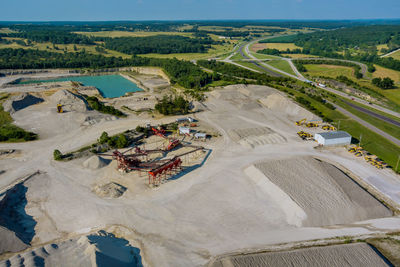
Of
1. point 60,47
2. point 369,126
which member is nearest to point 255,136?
point 369,126

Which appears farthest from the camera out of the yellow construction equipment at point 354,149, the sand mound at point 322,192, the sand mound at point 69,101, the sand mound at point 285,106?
the sand mound at point 69,101

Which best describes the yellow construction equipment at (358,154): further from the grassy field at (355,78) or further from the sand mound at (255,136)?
the grassy field at (355,78)

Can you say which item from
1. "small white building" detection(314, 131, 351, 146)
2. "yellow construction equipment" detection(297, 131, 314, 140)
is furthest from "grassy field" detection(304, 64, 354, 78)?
"small white building" detection(314, 131, 351, 146)

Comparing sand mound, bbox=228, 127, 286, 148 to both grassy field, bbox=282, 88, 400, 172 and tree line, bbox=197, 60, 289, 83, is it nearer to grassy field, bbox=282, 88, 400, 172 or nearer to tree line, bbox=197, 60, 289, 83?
grassy field, bbox=282, 88, 400, 172

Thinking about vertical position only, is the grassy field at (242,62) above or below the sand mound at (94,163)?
above

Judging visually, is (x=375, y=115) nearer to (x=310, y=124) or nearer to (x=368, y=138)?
(x=368, y=138)

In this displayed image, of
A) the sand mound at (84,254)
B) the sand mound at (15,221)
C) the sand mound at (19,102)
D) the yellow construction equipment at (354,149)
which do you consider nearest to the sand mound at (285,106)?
the yellow construction equipment at (354,149)
